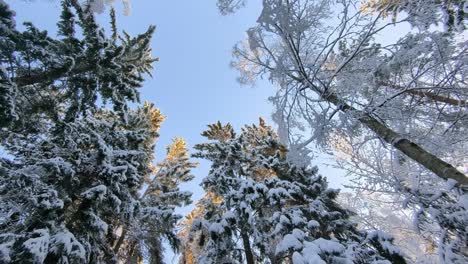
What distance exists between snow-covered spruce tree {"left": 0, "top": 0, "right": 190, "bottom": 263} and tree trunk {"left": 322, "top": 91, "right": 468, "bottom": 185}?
5906 mm

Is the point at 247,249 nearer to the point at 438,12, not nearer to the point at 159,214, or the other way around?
the point at 159,214

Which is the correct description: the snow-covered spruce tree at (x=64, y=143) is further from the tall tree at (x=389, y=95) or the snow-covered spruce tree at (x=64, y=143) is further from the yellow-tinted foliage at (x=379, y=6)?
the yellow-tinted foliage at (x=379, y=6)

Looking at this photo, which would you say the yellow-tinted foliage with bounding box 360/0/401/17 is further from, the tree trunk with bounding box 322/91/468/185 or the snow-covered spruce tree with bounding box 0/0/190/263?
the snow-covered spruce tree with bounding box 0/0/190/263

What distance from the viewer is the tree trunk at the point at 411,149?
4949mm

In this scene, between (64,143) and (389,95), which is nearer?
(389,95)

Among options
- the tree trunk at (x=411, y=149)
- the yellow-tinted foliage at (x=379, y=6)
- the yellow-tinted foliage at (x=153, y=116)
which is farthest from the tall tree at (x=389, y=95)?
the yellow-tinted foliage at (x=153, y=116)

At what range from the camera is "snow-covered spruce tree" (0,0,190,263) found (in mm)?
6582

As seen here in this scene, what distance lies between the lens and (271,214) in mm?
9922

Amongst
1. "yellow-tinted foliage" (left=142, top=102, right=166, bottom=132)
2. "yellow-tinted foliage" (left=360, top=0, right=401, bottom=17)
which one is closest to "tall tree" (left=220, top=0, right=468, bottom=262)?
"yellow-tinted foliage" (left=360, top=0, right=401, bottom=17)

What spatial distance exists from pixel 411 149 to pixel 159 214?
722cm

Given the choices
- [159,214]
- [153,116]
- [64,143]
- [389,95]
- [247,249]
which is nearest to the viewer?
[389,95]

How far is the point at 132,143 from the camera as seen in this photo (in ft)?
34.3

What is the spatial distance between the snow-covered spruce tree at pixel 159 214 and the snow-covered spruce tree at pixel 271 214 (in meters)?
1.13

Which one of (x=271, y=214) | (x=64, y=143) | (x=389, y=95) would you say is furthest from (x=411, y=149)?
(x=64, y=143)
